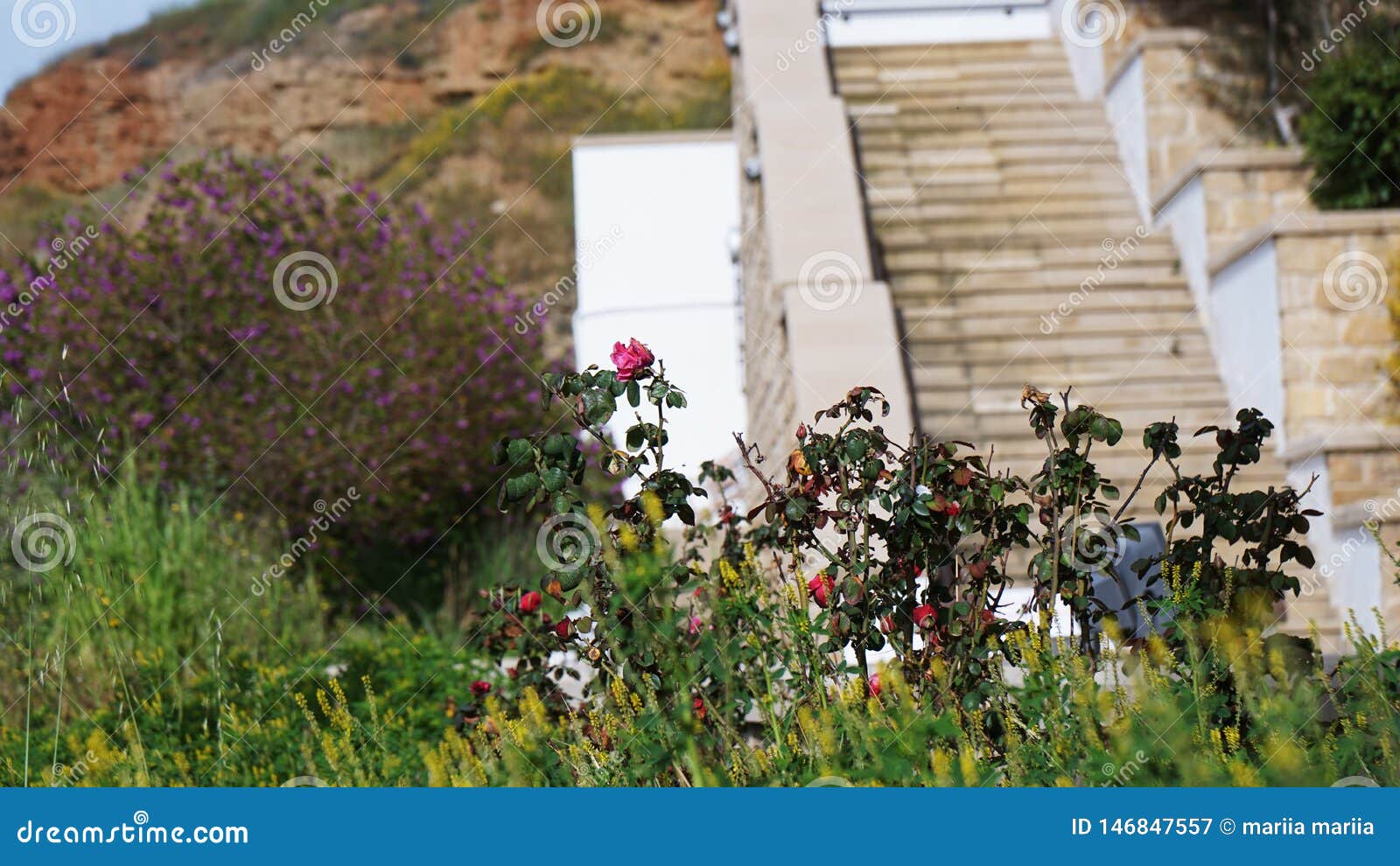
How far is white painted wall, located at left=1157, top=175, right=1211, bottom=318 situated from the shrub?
0.66 m

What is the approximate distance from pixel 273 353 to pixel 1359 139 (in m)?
7.25

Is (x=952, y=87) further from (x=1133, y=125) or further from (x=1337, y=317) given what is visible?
(x=1337, y=317)

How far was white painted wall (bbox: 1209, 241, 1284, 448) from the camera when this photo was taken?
718cm

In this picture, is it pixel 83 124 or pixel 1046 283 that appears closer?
pixel 1046 283

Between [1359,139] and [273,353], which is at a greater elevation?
[1359,139]

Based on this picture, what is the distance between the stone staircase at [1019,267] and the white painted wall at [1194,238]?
8 cm

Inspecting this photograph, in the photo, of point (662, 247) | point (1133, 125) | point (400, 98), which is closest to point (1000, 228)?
point (1133, 125)

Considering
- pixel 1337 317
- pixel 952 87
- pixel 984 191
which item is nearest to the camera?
pixel 1337 317

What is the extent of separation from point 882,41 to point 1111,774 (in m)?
9.87

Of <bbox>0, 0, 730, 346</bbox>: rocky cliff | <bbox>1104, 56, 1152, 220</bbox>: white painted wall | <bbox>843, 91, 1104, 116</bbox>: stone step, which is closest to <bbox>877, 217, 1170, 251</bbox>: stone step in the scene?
<bbox>1104, 56, 1152, 220</bbox>: white painted wall

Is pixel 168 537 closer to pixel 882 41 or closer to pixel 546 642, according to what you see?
pixel 546 642

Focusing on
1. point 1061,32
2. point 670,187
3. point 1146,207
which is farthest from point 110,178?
point 1146,207

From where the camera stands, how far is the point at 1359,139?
7840 millimetres

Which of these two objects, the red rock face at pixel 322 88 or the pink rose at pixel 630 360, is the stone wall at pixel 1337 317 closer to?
the pink rose at pixel 630 360
